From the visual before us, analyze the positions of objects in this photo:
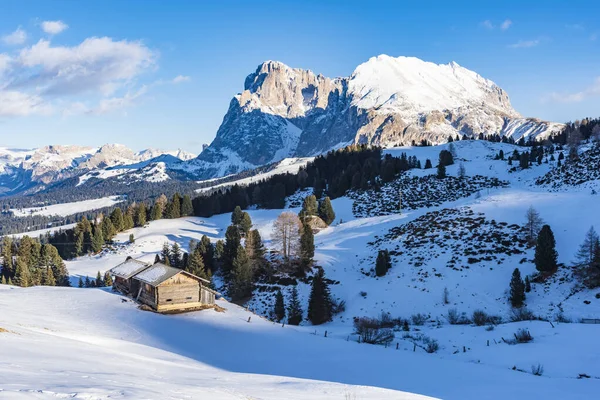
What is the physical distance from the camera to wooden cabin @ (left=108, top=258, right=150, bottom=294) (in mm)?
47875

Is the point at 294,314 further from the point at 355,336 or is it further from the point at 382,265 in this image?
the point at 382,265

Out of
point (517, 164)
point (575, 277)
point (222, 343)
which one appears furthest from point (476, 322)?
point (517, 164)

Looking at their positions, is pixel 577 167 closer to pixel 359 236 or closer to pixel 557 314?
pixel 359 236

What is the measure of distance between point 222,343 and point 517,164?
399ft

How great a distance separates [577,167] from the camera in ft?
301

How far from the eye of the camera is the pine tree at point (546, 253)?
152 feet

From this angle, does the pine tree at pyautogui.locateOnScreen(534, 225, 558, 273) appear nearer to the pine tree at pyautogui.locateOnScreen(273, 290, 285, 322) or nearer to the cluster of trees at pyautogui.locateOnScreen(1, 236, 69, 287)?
the pine tree at pyautogui.locateOnScreen(273, 290, 285, 322)

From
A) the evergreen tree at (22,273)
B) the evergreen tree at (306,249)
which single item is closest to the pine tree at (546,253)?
the evergreen tree at (306,249)

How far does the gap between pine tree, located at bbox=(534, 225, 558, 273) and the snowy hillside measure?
152cm

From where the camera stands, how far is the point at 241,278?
190ft

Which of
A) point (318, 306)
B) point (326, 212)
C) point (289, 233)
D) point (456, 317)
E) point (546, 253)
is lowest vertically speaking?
point (318, 306)

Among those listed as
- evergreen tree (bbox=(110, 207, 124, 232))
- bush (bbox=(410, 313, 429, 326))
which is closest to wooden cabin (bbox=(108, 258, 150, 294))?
bush (bbox=(410, 313, 429, 326))

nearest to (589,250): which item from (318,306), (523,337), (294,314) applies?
(523,337)

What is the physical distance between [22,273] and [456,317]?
214 ft
